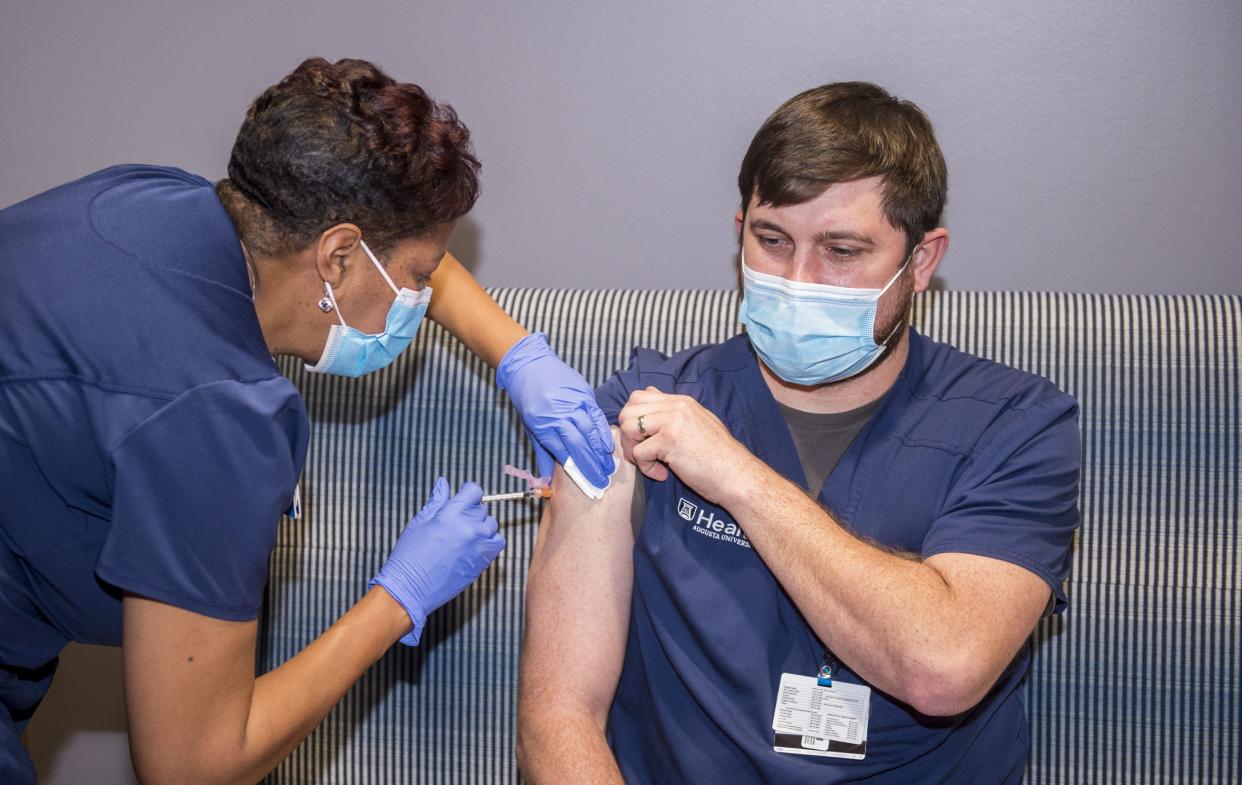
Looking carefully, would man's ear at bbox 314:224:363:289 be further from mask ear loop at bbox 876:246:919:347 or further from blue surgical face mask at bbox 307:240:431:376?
mask ear loop at bbox 876:246:919:347

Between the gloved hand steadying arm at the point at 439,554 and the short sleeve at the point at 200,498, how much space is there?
0.34m

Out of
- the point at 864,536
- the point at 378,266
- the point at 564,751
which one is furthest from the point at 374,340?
the point at 864,536

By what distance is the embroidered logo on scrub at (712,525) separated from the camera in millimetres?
1500

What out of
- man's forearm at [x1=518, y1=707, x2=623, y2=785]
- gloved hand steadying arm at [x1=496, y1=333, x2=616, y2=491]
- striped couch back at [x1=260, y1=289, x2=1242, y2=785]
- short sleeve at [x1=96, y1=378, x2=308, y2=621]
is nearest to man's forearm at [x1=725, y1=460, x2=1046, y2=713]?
gloved hand steadying arm at [x1=496, y1=333, x2=616, y2=491]

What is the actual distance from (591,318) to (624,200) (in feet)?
1.00

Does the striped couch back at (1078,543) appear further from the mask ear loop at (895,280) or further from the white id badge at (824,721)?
the white id badge at (824,721)

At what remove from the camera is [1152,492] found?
5.70ft

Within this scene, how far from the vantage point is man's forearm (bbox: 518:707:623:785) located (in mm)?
1452

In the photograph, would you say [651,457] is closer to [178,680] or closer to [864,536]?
[864,536]

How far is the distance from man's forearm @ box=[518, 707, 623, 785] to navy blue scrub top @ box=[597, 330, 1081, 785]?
88 mm

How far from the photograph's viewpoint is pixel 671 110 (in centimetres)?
204

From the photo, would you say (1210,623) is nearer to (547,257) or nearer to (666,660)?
(666,660)

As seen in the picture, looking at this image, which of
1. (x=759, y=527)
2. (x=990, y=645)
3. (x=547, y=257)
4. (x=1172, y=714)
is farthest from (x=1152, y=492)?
(x=547, y=257)

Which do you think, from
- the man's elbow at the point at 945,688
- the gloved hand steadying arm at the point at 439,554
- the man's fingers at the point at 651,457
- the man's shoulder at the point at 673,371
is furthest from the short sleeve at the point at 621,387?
the man's elbow at the point at 945,688
